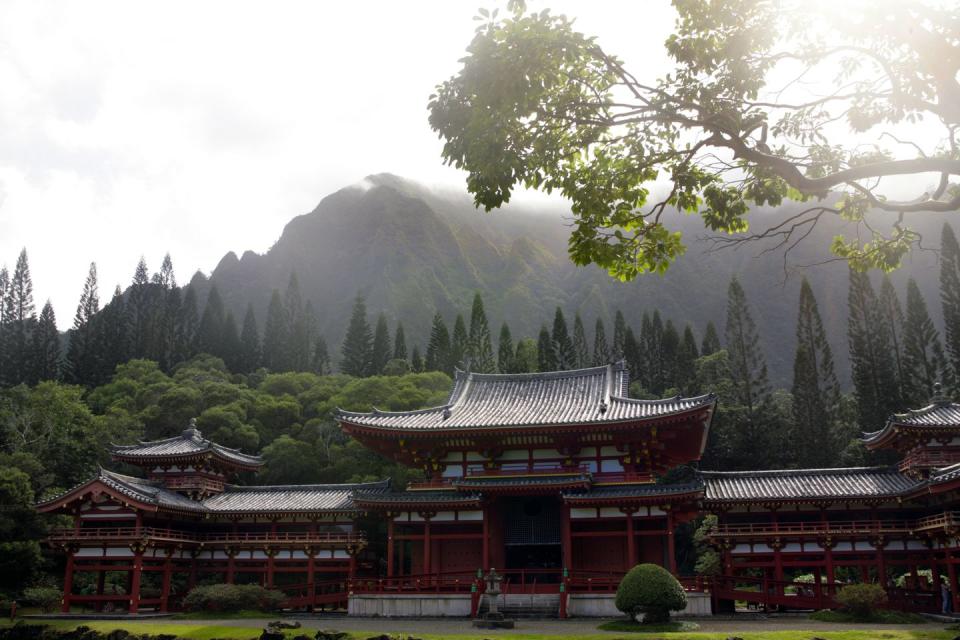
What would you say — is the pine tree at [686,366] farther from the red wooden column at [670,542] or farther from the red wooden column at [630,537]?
the red wooden column at [630,537]

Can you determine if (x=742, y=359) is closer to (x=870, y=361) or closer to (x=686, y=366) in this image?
(x=686, y=366)

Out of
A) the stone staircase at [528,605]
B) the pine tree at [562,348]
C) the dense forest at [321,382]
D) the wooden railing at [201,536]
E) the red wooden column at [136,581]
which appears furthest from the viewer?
the pine tree at [562,348]

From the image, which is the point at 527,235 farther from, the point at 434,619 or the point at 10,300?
the point at 434,619

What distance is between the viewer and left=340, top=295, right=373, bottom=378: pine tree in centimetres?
8862

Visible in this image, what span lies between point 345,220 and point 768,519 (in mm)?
138292

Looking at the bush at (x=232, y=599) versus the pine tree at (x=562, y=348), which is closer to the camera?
the bush at (x=232, y=599)

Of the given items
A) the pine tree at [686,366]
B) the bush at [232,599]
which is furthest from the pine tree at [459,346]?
the bush at [232,599]

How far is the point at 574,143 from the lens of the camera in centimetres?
1062

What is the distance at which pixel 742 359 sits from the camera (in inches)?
2771

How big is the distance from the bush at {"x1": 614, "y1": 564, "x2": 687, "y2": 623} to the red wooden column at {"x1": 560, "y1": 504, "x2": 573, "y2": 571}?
17.7 feet

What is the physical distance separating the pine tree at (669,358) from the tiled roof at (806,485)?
138ft

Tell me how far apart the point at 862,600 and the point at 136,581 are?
89.0 ft

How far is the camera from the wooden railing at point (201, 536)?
1264 inches

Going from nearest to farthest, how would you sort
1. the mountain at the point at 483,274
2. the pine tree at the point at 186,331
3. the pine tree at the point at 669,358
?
the pine tree at the point at 669,358, the pine tree at the point at 186,331, the mountain at the point at 483,274
